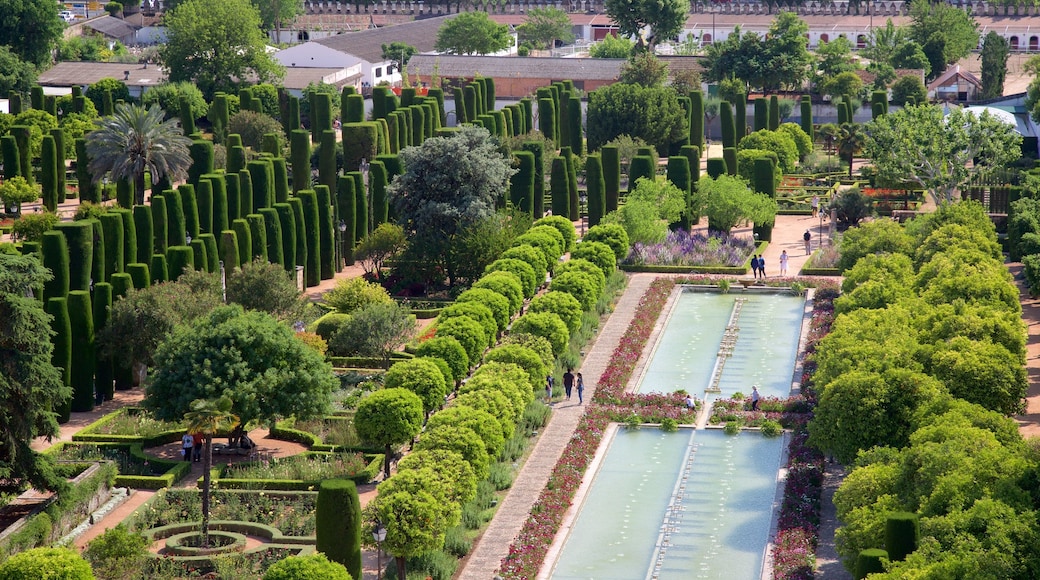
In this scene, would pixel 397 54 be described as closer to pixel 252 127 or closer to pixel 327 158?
pixel 252 127

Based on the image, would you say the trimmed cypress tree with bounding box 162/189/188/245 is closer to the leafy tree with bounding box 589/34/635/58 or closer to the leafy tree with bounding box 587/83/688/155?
the leafy tree with bounding box 587/83/688/155

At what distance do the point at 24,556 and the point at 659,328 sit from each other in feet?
113

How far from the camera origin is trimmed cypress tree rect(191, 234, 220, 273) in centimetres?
6738

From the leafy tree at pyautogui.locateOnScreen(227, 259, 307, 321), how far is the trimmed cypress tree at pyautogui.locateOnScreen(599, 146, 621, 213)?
28.1 metres

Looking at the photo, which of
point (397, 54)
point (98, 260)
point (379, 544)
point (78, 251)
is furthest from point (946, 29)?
point (379, 544)

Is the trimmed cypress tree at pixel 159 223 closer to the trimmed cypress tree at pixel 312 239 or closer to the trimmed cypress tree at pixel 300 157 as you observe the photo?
the trimmed cypress tree at pixel 312 239

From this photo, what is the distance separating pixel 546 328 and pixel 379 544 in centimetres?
1835

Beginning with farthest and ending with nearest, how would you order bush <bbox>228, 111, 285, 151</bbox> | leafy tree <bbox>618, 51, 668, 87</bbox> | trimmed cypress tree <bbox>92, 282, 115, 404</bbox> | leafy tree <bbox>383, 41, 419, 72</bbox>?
leafy tree <bbox>383, 41, 419, 72</bbox> < leafy tree <bbox>618, 51, 668, 87</bbox> < bush <bbox>228, 111, 285, 151</bbox> < trimmed cypress tree <bbox>92, 282, 115, 404</bbox>

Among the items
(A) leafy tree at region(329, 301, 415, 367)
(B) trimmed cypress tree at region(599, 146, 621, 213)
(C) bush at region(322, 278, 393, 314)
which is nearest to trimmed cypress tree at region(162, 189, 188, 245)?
(C) bush at region(322, 278, 393, 314)

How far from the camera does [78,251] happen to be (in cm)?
6259

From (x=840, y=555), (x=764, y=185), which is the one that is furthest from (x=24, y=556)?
(x=764, y=185)

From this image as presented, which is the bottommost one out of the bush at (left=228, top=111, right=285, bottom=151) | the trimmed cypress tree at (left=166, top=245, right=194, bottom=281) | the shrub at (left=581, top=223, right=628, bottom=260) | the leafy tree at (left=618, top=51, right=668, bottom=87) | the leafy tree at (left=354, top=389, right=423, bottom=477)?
the leafy tree at (left=354, top=389, right=423, bottom=477)

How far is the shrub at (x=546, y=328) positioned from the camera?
60.5m

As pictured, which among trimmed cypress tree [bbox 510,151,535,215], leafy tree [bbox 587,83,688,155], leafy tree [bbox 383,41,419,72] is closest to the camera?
trimmed cypress tree [bbox 510,151,535,215]
